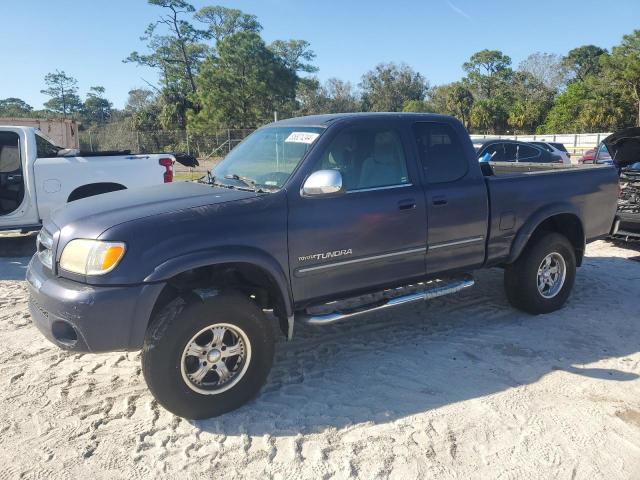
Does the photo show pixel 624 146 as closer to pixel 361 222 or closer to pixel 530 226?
pixel 530 226

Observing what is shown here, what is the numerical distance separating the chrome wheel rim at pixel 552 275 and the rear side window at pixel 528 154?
26.0ft

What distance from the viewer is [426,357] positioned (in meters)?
4.30

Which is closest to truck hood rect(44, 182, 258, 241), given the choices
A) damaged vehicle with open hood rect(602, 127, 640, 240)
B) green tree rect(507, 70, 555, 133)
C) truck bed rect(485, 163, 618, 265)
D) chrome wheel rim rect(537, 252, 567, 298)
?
truck bed rect(485, 163, 618, 265)

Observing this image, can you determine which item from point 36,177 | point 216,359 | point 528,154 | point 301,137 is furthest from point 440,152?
point 528,154

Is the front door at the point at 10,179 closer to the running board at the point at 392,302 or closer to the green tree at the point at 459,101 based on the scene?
the running board at the point at 392,302

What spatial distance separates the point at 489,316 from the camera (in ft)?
17.1

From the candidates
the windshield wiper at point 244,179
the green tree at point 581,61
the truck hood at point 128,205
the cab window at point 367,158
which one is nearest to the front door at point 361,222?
the cab window at point 367,158

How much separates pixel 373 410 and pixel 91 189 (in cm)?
591

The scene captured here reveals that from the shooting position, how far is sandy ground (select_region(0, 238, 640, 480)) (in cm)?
298

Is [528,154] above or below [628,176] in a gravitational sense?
above

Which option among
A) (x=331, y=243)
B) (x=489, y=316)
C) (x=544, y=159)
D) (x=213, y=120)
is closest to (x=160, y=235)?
(x=331, y=243)

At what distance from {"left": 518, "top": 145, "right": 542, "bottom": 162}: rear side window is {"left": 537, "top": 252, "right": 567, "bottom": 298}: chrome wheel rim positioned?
793 cm

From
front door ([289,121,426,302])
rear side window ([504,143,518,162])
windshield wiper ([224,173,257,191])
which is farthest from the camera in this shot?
rear side window ([504,143,518,162])

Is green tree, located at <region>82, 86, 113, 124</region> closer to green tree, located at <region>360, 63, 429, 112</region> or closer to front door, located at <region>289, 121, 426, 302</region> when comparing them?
green tree, located at <region>360, 63, 429, 112</region>
